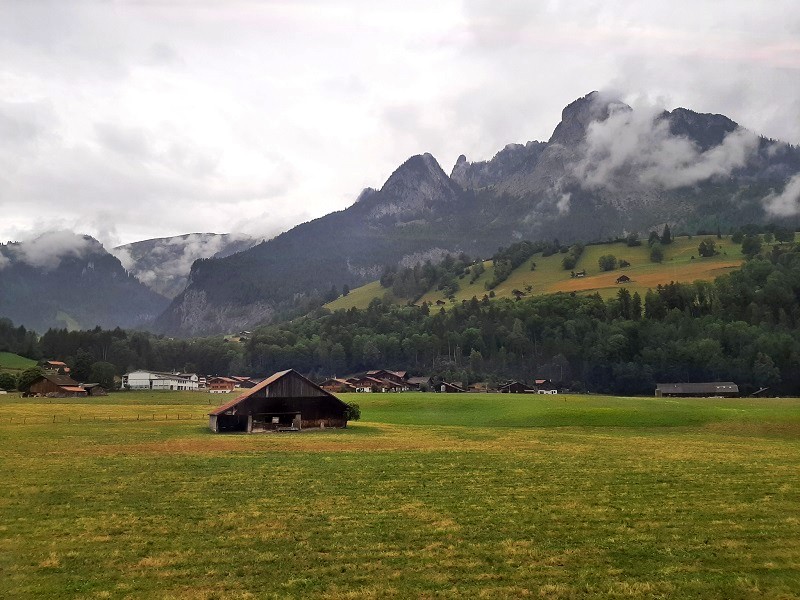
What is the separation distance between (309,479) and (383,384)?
141 m

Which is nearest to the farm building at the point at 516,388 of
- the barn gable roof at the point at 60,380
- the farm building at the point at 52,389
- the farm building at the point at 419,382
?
the farm building at the point at 419,382

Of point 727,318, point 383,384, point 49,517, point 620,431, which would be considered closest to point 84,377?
point 383,384

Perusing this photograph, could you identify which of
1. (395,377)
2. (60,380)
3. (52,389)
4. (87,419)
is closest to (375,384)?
(395,377)

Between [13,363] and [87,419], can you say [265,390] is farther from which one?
[13,363]

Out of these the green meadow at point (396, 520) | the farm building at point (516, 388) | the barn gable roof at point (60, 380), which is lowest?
the green meadow at point (396, 520)

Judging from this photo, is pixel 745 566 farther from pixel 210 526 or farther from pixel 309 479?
→ pixel 309 479

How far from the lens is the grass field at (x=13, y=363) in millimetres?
170225

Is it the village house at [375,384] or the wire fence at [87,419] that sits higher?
the village house at [375,384]

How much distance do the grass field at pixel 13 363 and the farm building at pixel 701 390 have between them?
151 m

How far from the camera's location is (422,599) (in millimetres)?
17281

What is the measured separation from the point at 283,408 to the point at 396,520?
154ft

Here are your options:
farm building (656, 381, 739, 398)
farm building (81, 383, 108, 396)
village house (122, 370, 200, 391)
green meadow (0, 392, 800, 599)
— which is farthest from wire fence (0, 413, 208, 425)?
village house (122, 370, 200, 391)

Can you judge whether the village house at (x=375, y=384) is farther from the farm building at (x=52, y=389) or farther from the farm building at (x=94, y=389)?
the farm building at (x=52, y=389)

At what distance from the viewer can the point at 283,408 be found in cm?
7019
